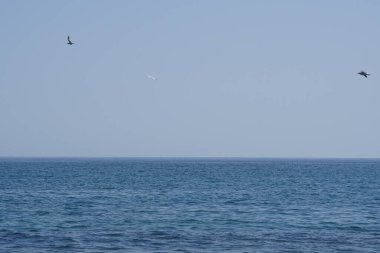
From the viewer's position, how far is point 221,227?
137ft

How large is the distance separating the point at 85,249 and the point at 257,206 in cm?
2760

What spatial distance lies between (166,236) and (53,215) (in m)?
14.4

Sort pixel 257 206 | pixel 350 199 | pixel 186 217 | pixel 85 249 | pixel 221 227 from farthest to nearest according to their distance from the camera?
pixel 350 199
pixel 257 206
pixel 186 217
pixel 221 227
pixel 85 249

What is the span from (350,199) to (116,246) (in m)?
40.0

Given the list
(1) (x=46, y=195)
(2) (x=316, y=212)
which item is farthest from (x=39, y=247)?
(1) (x=46, y=195)

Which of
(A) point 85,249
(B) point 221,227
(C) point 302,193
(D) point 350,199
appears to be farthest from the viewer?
(C) point 302,193

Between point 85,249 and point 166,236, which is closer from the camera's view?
point 85,249

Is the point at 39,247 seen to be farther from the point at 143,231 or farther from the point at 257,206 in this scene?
the point at 257,206

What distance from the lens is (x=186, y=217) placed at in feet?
155

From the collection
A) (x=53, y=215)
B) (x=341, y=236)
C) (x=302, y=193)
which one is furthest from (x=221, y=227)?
(x=302, y=193)

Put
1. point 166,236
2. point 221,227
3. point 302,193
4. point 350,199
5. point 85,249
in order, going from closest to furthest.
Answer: point 85,249 < point 166,236 < point 221,227 < point 350,199 < point 302,193

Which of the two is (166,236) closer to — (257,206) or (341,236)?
(341,236)

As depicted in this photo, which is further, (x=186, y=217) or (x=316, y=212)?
(x=316, y=212)

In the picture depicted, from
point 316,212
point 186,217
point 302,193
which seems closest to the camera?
point 186,217
